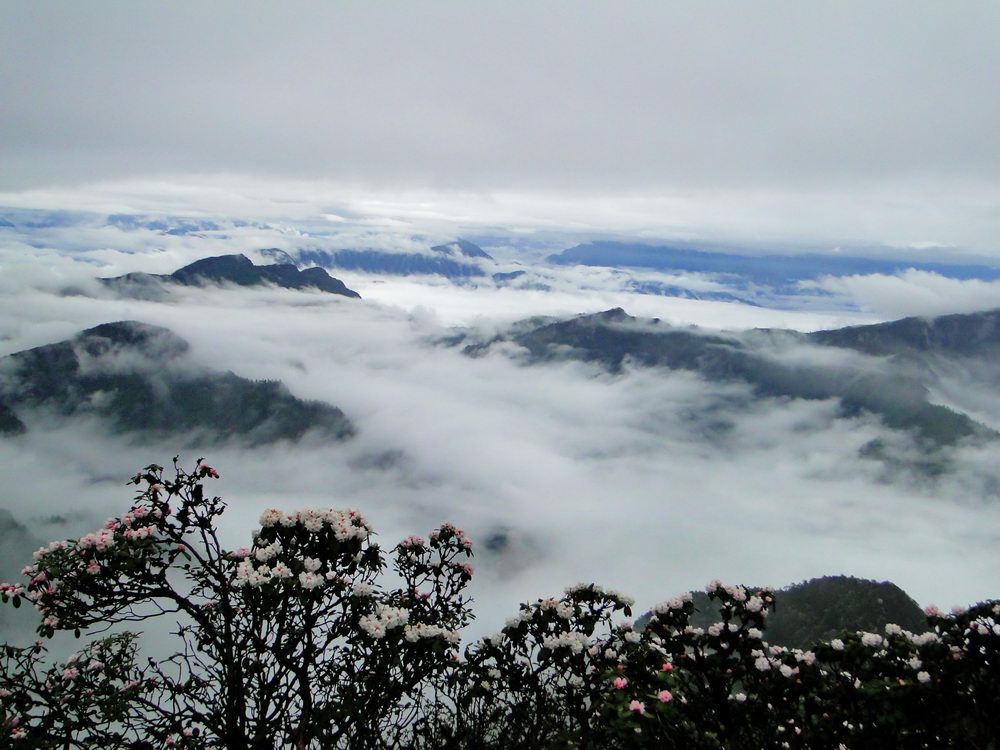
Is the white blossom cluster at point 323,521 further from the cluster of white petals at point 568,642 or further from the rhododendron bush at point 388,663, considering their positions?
the cluster of white petals at point 568,642

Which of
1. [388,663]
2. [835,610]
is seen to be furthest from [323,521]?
[835,610]

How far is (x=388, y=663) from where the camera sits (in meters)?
7.02

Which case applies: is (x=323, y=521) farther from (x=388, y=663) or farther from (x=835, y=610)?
(x=835, y=610)

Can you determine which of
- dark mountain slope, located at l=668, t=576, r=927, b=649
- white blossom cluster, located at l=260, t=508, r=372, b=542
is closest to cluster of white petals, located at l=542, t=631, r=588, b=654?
white blossom cluster, located at l=260, t=508, r=372, b=542

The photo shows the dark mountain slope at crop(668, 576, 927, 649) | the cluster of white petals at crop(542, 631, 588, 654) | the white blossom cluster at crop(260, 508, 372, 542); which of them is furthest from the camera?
the dark mountain slope at crop(668, 576, 927, 649)

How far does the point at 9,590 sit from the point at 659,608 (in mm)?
8352

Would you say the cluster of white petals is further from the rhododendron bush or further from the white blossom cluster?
the white blossom cluster

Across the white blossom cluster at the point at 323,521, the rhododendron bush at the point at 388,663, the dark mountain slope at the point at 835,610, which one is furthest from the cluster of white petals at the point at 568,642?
the dark mountain slope at the point at 835,610

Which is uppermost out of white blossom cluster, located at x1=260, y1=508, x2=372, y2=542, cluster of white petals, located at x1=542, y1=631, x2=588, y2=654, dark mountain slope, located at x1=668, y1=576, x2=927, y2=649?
white blossom cluster, located at x1=260, y1=508, x2=372, y2=542

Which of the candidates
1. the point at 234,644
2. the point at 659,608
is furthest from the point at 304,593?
the point at 659,608

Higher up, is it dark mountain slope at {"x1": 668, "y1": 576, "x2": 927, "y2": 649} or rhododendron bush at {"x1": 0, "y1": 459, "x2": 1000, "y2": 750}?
rhododendron bush at {"x1": 0, "y1": 459, "x2": 1000, "y2": 750}

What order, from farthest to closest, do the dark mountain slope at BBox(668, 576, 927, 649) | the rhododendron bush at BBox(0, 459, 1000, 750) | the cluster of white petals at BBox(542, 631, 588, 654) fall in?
the dark mountain slope at BBox(668, 576, 927, 649), the cluster of white petals at BBox(542, 631, 588, 654), the rhododendron bush at BBox(0, 459, 1000, 750)

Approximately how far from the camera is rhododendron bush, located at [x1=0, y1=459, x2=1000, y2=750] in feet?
21.1

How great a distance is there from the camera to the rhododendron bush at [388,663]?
6438 millimetres
